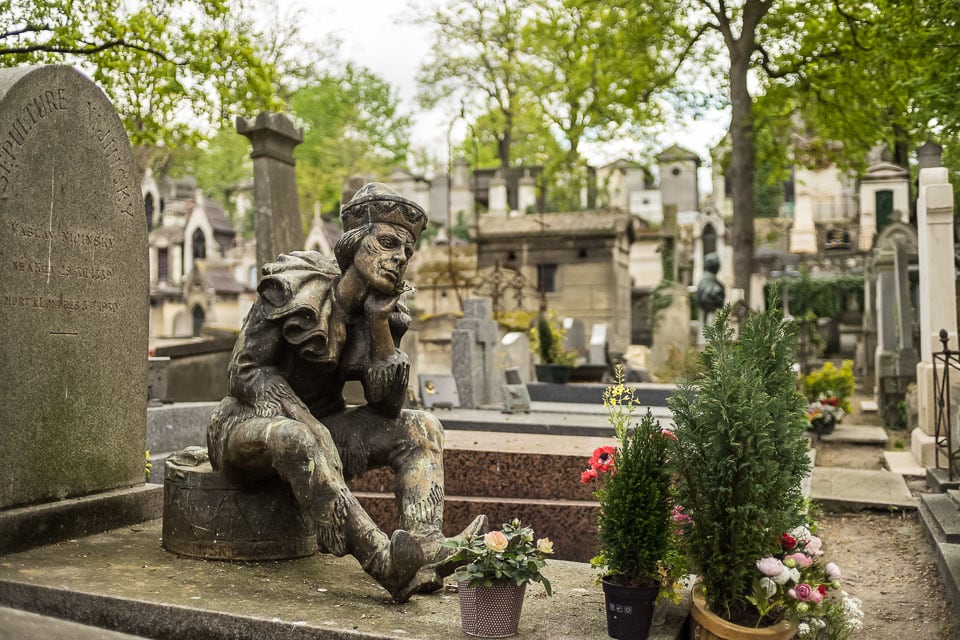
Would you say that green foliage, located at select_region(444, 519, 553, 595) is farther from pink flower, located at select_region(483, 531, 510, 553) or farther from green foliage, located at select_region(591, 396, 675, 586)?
green foliage, located at select_region(591, 396, 675, 586)

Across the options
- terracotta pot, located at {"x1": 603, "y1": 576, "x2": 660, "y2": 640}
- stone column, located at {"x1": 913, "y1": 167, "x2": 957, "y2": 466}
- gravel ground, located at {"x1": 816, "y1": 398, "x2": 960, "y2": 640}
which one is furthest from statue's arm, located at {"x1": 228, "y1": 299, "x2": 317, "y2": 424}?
stone column, located at {"x1": 913, "y1": 167, "x2": 957, "y2": 466}

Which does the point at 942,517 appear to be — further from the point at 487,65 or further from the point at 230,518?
the point at 487,65

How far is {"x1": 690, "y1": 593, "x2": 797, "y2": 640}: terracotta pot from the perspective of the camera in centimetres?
328

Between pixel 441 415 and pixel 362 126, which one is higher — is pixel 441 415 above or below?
below

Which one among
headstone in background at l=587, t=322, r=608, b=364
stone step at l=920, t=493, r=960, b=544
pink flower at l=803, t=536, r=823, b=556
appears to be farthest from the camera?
headstone in background at l=587, t=322, r=608, b=364

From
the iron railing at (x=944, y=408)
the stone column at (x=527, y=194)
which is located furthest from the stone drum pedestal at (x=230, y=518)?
the stone column at (x=527, y=194)

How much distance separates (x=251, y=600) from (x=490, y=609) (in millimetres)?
942

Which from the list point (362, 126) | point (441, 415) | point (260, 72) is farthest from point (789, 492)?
point (362, 126)

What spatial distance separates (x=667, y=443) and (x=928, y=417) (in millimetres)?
7864

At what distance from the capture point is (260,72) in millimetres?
13562

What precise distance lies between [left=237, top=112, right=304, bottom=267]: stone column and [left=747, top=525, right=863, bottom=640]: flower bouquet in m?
8.18

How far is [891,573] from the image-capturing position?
20.7ft

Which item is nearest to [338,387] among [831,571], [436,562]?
[436,562]

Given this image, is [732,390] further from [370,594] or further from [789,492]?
[370,594]
